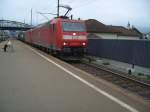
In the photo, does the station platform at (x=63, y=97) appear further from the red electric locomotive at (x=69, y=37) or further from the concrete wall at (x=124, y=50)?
the red electric locomotive at (x=69, y=37)

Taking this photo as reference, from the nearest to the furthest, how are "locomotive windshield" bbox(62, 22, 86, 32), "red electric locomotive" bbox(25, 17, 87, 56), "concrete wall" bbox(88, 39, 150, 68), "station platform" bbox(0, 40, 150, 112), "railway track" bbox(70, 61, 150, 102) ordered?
"station platform" bbox(0, 40, 150, 112) < "railway track" bbox(70, 61, 150, 102) < "concrete wall" bbox(88, 39, 150, 68) < "red electric locomotive" bbox(25, 17, 87, 56) < "locomotive windshield" bbox(62, 22, 86, 32)

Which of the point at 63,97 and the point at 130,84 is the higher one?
the point at 63,97

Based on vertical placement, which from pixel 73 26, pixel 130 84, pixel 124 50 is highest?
pixel 73 26

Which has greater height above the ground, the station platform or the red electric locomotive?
the red electric locomotive

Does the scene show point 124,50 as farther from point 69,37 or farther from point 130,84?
point 130,84

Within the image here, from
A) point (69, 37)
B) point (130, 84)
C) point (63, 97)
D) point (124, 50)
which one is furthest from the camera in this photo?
point (69, 37)

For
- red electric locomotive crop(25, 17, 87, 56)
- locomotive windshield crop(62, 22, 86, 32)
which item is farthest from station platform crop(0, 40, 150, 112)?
locomotive windshield crop(62, 22, 86, 32)

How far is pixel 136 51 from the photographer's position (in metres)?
19.4

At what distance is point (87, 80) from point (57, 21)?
1190 centimetres

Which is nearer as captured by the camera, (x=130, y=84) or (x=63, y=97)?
(x=63, y=97)

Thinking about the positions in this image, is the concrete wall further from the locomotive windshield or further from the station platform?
the station platform

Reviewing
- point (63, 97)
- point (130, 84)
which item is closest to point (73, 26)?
point (130, 84)

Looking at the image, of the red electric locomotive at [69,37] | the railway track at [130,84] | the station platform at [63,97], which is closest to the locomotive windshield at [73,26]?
the red electric locomotive at [69,37]

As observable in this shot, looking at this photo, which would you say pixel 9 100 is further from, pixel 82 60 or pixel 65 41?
pixel 82 60
